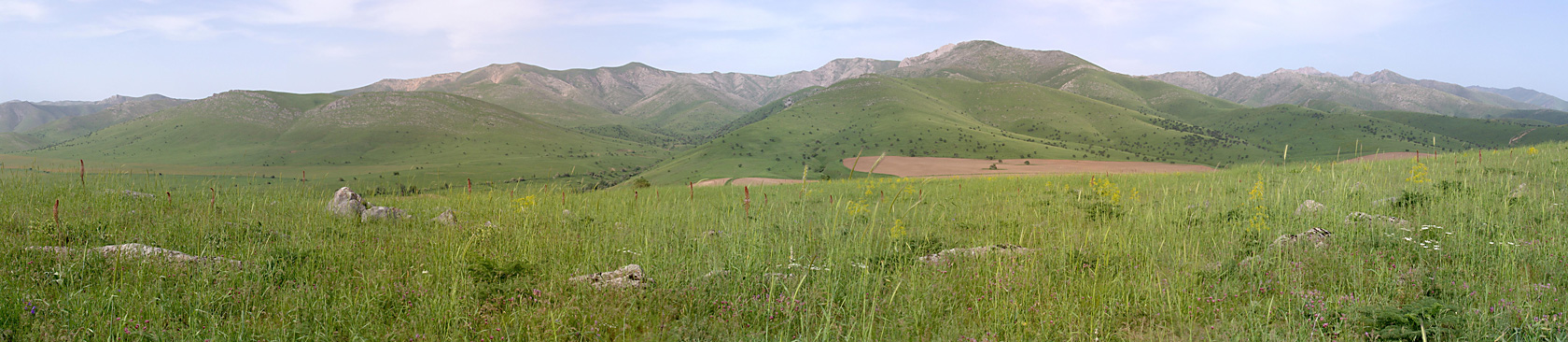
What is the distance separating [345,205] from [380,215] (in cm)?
86

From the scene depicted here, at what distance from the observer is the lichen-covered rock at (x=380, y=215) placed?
9.54 m

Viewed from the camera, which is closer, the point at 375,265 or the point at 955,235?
the point at 375,265

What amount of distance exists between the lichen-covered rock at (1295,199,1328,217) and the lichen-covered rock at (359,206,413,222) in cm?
1336

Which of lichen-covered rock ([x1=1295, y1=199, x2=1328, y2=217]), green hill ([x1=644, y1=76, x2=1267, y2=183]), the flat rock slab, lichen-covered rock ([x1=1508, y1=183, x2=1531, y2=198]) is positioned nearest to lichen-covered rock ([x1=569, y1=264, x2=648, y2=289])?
the flat rock slab

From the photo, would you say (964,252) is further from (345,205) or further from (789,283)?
(345,205)

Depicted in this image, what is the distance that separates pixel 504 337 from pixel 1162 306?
485 centimetres

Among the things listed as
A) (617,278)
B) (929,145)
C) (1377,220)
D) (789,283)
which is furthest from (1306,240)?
(929,145)

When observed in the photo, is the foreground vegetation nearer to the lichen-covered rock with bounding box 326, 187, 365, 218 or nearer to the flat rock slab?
the flat rock slab

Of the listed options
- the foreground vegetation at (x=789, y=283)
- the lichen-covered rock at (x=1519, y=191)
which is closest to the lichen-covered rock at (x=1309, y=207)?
the foreground vegetation at (x=789, y=283)

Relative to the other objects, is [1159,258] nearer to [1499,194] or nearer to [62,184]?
[1499,194]

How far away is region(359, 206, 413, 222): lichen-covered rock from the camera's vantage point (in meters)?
9.54

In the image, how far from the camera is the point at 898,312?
4.79 metres

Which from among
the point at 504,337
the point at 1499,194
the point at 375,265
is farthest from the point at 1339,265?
the point at 375,265

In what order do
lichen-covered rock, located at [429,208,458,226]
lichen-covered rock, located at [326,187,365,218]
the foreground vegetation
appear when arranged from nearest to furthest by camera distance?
the foreground vegetation < lichen-covered rock, located at [429,208,458,226] < lichen-covered rock, located at [326,187,365,218]
